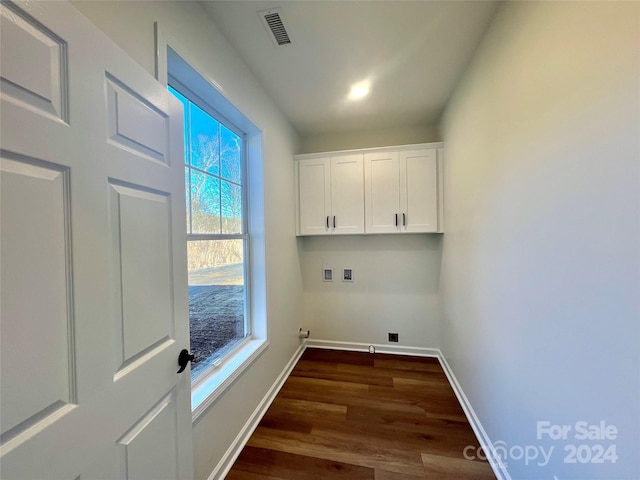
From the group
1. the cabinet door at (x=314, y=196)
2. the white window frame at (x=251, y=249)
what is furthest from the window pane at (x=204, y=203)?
the cabinet door at (x=314, y=196)

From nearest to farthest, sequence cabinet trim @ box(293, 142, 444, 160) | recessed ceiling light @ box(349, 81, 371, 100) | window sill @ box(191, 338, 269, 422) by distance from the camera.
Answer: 1. window sill @ box(191, 338, 269, 422)
2. recessed ceiling light @ box(349, 81, 371, 100)
3. cabinet trim @ box(293, 142, 444, 160)

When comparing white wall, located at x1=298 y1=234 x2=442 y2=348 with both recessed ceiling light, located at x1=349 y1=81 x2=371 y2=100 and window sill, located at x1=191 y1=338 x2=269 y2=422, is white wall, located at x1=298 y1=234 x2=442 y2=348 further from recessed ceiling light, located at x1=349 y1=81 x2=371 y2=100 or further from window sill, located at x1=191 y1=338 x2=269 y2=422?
recessed ceiling light, located at x1=349 y1=81 x2=371 y2=100

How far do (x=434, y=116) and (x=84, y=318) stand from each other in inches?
124

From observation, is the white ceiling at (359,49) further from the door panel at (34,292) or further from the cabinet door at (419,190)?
the door panel at (34,292)

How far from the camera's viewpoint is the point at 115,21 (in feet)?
2.97

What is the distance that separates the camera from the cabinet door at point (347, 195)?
277cm

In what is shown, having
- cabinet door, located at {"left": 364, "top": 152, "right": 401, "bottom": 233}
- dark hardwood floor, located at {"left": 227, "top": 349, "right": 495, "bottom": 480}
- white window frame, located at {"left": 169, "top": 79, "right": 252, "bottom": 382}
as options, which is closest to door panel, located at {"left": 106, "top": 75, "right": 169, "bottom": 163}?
white window frame, located at {"left": 169, "top": 79, "right": 252, "bottom": 382}

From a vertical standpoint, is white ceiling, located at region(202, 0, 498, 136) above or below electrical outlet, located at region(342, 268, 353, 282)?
above

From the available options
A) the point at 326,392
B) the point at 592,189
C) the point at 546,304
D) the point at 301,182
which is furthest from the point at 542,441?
the point at 301,182

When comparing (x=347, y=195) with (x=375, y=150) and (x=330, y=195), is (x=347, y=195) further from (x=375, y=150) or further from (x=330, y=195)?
(x=375, y=150)

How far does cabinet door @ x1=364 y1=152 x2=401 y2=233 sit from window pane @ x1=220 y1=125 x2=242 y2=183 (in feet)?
4.52

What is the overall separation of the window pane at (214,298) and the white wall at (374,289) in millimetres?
1238

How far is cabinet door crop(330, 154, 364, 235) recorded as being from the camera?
2.77 m

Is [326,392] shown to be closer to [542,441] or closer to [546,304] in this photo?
[542,441]
